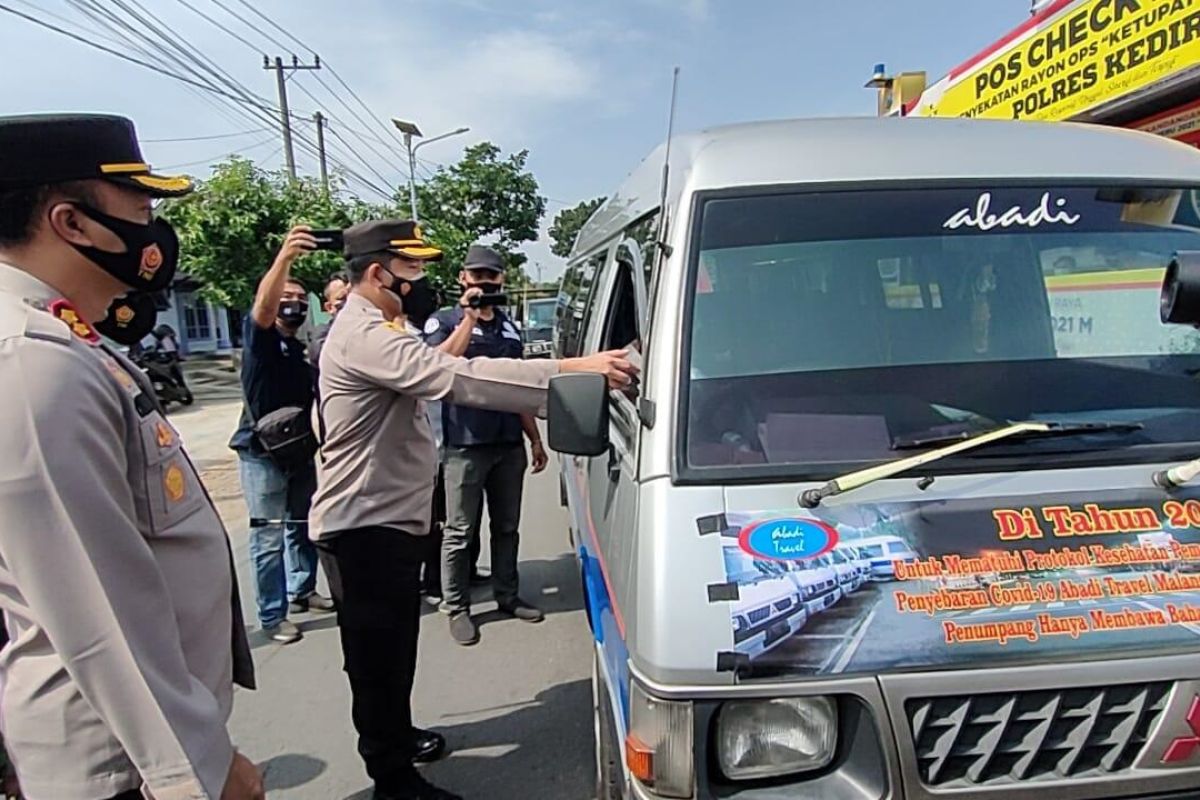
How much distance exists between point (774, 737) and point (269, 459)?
3612mm

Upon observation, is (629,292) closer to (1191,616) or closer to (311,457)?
(1191,616)

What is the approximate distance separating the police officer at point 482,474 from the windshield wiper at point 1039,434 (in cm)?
263

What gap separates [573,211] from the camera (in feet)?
227

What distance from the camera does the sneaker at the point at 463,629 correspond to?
439cm

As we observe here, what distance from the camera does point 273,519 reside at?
14.8 feet

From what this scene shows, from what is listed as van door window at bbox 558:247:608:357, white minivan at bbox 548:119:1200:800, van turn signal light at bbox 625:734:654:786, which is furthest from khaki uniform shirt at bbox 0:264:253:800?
van door window at bbox 558:247:608:357

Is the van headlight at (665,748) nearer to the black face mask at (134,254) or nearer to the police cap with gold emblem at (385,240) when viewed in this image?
the black face mask at (134,254)

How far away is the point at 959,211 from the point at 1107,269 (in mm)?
450

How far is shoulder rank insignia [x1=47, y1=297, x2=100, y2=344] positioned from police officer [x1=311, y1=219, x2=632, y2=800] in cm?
122

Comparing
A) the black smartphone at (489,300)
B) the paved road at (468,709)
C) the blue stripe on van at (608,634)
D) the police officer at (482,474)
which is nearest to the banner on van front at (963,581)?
the blue stripe on van at (608,634)

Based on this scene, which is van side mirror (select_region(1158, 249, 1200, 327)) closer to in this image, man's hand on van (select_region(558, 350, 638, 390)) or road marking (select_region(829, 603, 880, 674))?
road marking (select_region(829, 603, 880, 674))

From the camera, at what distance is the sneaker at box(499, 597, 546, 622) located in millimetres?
4680

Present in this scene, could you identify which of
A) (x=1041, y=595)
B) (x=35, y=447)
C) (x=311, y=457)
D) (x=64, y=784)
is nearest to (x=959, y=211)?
(x=1041, y=595)

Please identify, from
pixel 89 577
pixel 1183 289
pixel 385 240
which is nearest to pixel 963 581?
pixel 1183 289
